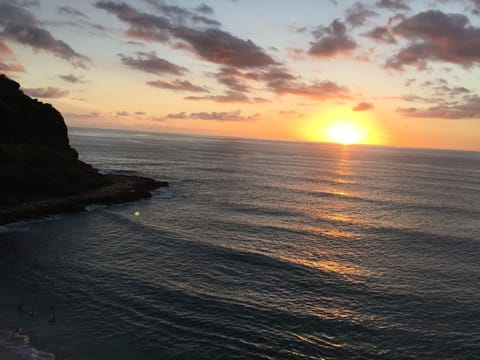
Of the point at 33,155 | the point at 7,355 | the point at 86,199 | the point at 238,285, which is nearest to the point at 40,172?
the point at 33,155

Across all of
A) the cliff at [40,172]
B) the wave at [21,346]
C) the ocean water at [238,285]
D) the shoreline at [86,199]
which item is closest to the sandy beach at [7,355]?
the wave at [21,346]

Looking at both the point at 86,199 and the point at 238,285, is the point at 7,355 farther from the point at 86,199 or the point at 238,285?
the point at 86,199

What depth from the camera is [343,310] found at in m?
31.4

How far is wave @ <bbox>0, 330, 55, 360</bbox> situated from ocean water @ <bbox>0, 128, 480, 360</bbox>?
0.12m

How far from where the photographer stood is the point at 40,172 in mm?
67562

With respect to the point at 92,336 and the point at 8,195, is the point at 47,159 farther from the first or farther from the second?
the point at 92,336

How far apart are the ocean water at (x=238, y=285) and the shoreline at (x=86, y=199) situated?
2.90 meters

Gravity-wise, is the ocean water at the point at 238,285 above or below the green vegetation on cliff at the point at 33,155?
below

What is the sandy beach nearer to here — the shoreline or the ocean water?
the ocean water

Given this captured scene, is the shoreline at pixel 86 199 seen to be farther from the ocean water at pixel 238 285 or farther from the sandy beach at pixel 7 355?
the sandy beach at pixel 7 355

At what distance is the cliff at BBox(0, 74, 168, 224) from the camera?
6050cm

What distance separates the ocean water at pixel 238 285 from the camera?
84.9ft

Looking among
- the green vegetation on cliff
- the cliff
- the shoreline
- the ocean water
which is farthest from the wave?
the green vegetation on cliff

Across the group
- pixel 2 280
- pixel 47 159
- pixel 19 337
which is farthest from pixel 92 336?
pixel 47 159
